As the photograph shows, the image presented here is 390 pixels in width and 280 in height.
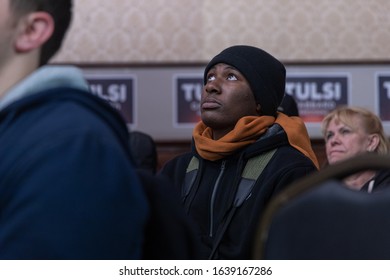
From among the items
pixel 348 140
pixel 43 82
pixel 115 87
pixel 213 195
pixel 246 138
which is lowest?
pixel 115 87

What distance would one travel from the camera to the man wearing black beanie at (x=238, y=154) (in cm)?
189

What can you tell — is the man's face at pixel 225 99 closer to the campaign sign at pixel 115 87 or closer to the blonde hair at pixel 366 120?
the blonde hair at pixel 366 120

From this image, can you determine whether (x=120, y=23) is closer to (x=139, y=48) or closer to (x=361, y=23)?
(x=139, y=48)

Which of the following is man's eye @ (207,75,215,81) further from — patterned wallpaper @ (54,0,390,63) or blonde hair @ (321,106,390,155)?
patterned wallpaper @ (54,0,390,63)

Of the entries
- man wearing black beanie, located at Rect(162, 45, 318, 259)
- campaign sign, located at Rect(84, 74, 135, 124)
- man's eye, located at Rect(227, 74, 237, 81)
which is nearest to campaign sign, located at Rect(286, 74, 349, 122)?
campaign sign, located at Rect(84, 74, 135, 124)

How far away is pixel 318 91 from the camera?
4238mm

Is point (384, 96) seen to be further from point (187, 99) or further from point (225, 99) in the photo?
point (225, 99)

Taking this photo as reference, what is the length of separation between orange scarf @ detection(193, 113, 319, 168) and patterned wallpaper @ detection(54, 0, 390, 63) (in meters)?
2.40

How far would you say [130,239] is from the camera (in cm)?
77

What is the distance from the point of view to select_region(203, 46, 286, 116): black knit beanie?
2180 mm

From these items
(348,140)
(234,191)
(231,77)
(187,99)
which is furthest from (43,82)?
(187,99)

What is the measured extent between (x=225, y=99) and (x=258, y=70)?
14cm

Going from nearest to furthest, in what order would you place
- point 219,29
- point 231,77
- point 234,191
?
point 234,191 < point 231,77 < point 219,29

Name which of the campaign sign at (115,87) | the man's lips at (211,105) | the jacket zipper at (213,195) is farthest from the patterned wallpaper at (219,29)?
the jacket zipper at (213,195)
